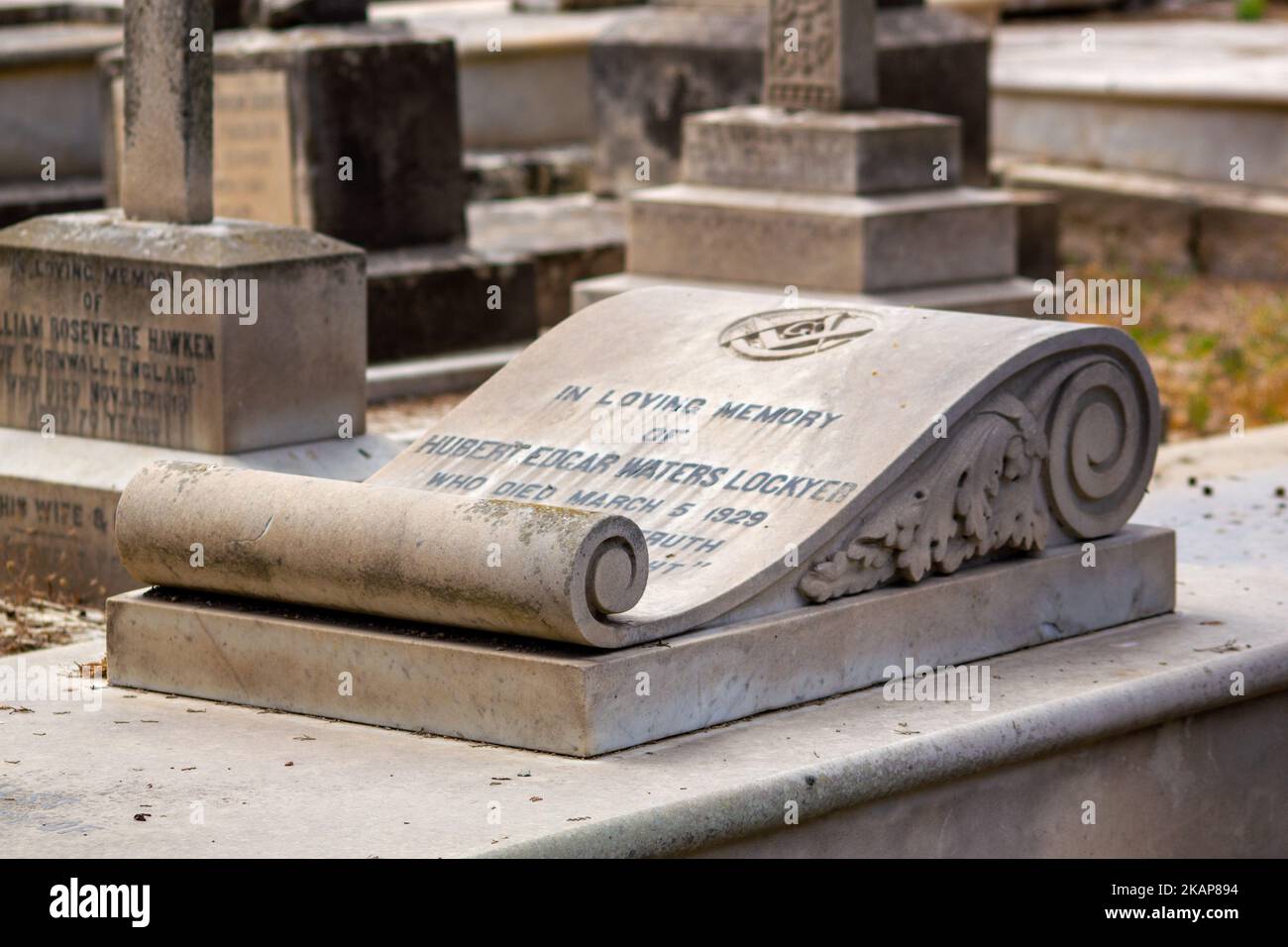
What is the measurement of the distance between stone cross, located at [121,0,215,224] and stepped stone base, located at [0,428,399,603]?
0.71 meters

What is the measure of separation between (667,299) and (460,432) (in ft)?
2.31

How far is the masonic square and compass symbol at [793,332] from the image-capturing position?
223 inches

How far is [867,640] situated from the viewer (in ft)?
16.8

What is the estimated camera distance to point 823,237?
371 inches

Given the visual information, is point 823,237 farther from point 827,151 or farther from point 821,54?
point 821,54

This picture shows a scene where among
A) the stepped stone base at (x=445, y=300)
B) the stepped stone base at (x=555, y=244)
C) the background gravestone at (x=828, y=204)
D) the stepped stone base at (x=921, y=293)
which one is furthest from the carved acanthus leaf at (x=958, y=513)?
the stepped stone base at (x=555, y=244)

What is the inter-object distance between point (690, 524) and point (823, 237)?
436 centimetres

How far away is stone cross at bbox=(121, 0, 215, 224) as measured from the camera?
6742mm

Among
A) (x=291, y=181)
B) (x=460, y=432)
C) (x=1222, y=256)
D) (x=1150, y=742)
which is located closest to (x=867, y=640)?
(x=1150, y=742)

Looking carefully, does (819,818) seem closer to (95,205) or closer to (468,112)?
(95,205)

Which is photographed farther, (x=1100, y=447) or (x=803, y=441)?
(x=1100, y=447)

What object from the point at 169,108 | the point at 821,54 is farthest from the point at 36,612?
the point at 821,54

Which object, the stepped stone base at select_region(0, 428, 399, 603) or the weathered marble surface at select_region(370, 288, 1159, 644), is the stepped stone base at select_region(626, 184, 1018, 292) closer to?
the stepped stone base at select_region(0, 428, 399, 603)
